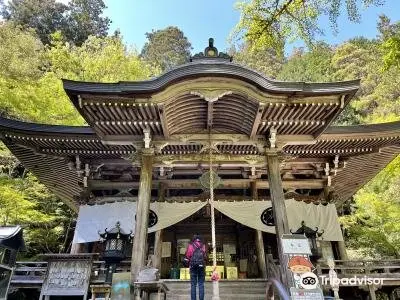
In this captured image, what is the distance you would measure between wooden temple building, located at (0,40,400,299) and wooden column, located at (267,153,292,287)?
0.07 ft

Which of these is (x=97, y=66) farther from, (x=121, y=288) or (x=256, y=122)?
(x=121, y=288)

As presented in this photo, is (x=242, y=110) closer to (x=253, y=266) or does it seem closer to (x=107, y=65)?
(x=253, y=266)

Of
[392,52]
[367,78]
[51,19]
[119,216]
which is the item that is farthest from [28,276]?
[51,19]

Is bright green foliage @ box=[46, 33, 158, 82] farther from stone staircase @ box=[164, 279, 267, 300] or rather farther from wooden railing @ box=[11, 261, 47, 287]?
stone staircase @ box=[164, 279, 267, 300]

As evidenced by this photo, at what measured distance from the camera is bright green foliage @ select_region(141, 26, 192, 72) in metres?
31.5

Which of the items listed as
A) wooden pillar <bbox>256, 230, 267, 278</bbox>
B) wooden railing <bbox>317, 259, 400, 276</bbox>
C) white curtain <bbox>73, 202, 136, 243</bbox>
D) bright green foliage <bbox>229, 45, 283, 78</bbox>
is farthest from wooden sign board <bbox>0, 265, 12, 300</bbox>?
bright green foliage <bbox>229, 45, 283, 78</bbox>

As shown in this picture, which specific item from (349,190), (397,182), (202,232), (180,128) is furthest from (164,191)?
(397,182)

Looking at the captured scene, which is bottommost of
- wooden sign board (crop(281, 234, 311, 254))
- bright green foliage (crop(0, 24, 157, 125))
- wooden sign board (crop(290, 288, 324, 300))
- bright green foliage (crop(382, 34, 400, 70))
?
wooden sign board (crop(290, 288, 324, 300))

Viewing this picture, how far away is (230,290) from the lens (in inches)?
305

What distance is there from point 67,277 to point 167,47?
1158 inches

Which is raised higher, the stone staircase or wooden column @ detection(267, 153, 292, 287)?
wooden column @ detection(267, 153, 292, 287)

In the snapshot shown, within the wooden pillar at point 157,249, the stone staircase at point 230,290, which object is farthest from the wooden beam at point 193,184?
the stone staircase at point 230,290

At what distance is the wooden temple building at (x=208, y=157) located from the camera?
638 centimetres

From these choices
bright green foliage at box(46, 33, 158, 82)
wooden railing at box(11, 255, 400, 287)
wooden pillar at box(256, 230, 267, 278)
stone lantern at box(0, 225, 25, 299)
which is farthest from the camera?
bright green foliage at box(46, 33, 158, 82)
